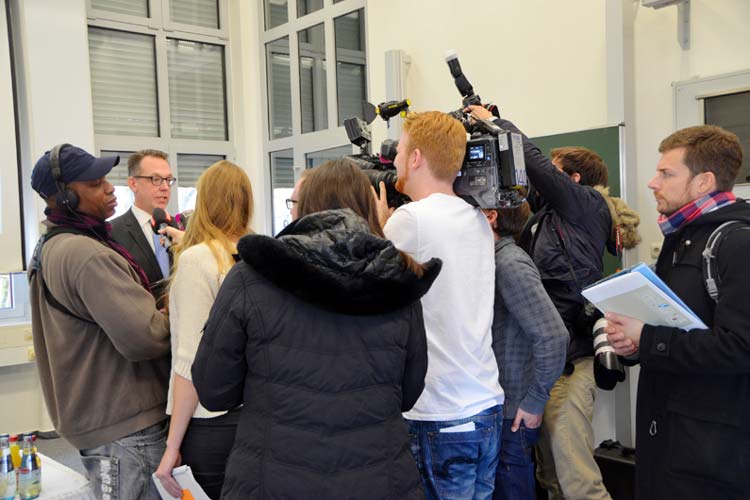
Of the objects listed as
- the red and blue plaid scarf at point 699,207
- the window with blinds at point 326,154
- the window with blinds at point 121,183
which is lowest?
the red and blue plaid scarf at point 699,207

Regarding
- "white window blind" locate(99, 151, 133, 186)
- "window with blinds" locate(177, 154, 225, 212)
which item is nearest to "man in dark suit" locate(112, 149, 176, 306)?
"white window blind" locate(99, 151, 133, 186)

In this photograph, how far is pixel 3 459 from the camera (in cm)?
180

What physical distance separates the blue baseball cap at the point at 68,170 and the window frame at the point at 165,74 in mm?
4421

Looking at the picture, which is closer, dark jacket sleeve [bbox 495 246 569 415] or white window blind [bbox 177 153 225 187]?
dark jacket sleeve [bbox 495 246 569 415]

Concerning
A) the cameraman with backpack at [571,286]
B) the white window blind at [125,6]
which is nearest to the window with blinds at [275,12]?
the white window blind at [125,6]

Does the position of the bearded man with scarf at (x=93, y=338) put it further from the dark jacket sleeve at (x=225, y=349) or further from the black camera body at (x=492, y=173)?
the black camera body at (x=492, y=173)

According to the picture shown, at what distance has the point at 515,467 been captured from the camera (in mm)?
1825

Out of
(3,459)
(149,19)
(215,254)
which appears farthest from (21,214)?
(215,254)

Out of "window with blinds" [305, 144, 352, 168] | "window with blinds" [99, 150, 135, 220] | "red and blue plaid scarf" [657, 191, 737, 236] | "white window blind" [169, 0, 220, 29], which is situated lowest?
"red and blue plaid scarf" [657, 191, 737, 236]

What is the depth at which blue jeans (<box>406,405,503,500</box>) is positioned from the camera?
1592 mm

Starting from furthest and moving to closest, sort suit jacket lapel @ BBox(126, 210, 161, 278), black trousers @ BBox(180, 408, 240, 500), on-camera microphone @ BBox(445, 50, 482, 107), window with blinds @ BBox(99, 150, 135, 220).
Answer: window with blinds @ BBox(99, 150, 135, 220)
suit jacket lapel @ BBox(126, 210, 161, 278)
on-camera microphone @ BBox(445, 50, 482, 107)
black trousers @ BBox(180, 408, 240, 500)

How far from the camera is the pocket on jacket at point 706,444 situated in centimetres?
154

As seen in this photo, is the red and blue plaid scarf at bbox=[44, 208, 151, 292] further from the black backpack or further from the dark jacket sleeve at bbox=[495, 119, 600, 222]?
the black backpack

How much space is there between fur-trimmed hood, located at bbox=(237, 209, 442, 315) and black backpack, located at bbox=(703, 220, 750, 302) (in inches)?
31.2
